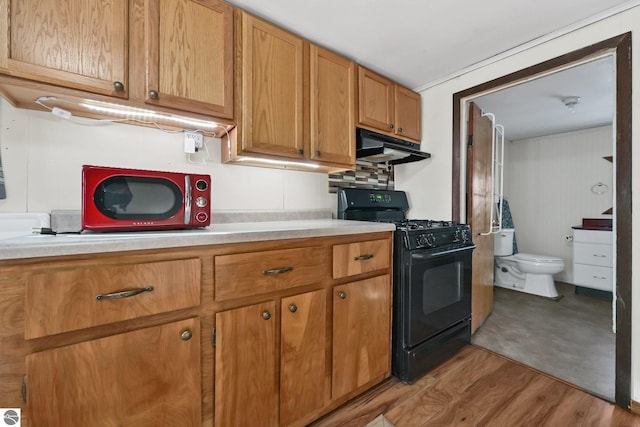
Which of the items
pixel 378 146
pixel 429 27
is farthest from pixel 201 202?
pixel 429 27

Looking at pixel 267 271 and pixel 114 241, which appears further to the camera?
pixel 267 271

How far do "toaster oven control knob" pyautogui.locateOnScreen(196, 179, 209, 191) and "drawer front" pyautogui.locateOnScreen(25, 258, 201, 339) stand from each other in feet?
1.19

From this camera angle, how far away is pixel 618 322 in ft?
4.92

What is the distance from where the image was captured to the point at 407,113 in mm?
2311

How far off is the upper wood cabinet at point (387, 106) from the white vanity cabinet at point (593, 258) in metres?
2.66

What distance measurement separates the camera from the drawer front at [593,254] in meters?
3.13

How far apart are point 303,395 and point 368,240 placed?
826 mm

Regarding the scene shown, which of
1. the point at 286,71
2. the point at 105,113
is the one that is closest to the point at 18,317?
the point at 105,113

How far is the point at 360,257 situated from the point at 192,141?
1.15 m

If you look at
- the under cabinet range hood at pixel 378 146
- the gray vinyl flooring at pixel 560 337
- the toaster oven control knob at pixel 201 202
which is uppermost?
the under cabinet range hood at pixel 378 146

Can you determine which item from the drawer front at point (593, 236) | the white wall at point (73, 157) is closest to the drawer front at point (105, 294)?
the white wall at point (73, 157)

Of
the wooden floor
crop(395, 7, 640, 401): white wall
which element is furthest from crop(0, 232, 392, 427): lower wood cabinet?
crop(395, 7, 640, 401): white wall

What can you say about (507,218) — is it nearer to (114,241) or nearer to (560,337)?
(560,337)

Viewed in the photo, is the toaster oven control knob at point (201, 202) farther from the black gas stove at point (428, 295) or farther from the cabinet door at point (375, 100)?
the cabinet door at point (375, 100)
